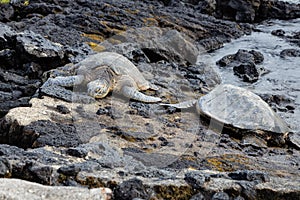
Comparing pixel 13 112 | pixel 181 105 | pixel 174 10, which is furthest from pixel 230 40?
pixel 13 112

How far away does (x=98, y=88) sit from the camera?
24.8 ft

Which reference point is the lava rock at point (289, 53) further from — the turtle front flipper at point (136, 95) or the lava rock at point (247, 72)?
the turtle front flipper at point (136, 95)

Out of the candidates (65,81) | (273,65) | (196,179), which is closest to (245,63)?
(273,65)

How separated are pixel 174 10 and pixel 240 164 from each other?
39.7 feet

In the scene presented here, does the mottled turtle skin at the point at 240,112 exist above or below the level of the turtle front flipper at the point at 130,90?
above

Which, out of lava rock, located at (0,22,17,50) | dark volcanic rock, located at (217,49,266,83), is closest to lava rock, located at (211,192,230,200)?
lava rock, located at (0,22,17,50)

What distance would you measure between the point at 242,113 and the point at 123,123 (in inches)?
80.1

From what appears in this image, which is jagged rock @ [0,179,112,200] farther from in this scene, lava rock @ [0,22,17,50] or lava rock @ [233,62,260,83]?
lava rock @ [233,62,260,83]

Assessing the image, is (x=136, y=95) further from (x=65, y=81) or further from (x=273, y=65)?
(x=273, y=65)

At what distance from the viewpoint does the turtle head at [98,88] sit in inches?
297

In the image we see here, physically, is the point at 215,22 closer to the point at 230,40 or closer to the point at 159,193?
the point at 230,40

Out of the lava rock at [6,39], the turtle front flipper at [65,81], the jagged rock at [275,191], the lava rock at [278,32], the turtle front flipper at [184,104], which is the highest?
the jagged rock at [275,191]

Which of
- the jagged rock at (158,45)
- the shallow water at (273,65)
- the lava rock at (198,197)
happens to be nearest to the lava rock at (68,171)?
the lava rock at (198,197)

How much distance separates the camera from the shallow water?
33.7 ft
